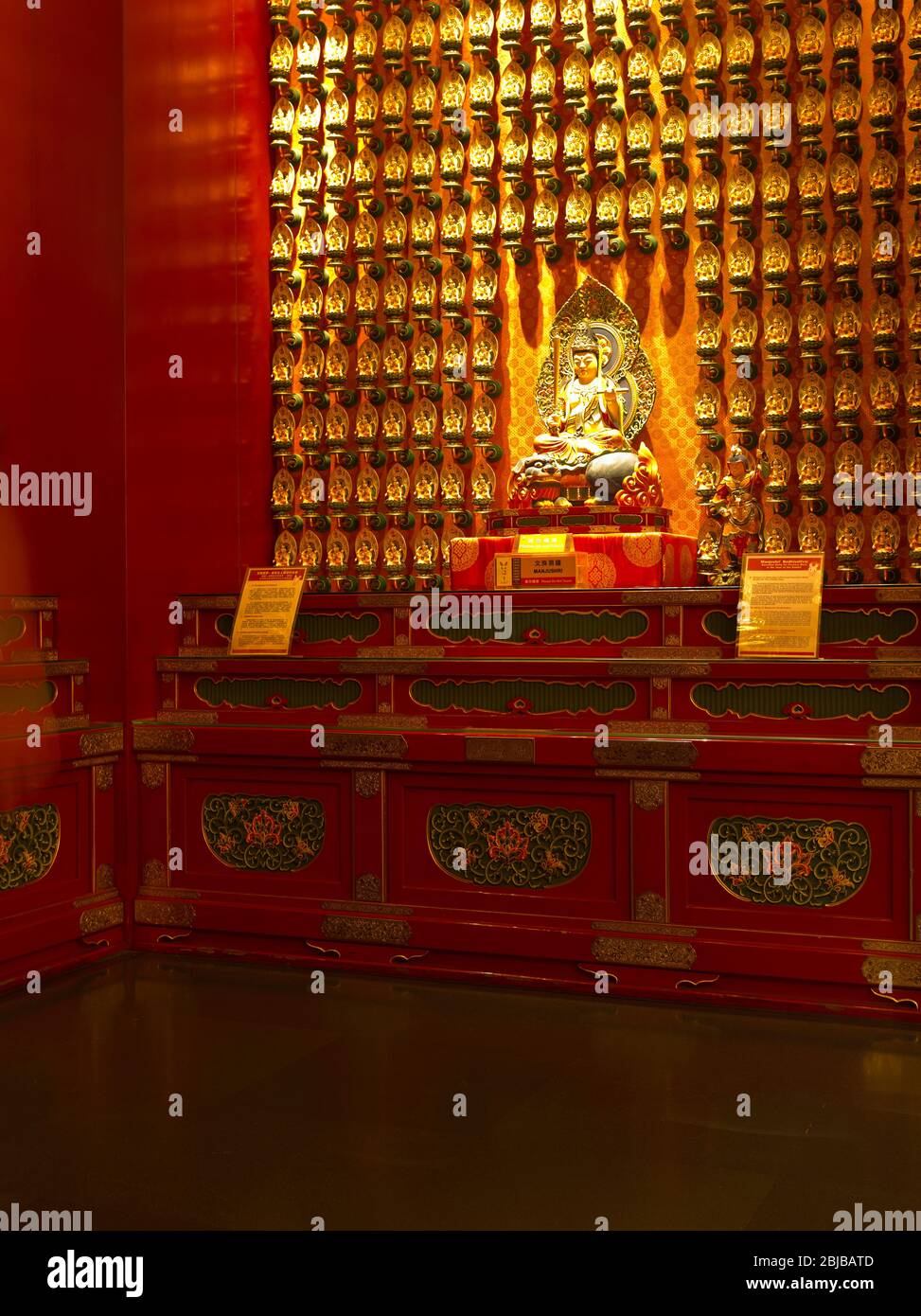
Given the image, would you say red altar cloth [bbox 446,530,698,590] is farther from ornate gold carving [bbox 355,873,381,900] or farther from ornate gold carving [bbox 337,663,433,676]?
ornate gold carving [bbox 355,873,381,900]

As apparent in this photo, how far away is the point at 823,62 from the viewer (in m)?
4.59

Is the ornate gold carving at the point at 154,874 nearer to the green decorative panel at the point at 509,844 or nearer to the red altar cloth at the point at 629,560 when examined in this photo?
the green decorative panel at the point at 509,844

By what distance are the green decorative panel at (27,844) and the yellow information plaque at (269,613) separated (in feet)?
2.52

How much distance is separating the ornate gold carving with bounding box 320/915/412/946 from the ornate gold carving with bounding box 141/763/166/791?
73 cm

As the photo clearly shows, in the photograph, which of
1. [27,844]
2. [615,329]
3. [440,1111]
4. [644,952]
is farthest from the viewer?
[615,329]

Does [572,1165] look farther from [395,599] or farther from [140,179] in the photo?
[140,179]

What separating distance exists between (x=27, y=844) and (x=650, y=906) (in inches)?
68.8

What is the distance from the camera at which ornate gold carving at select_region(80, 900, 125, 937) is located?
391cm

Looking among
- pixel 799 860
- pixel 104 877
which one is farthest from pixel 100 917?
pixel 799 860

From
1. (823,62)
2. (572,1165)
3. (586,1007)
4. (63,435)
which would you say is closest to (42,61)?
(63,435)

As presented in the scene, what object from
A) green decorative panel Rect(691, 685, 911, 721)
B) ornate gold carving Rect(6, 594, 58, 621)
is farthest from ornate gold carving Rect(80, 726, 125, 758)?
green decorative panel Rect(691, 685, 911, 721)

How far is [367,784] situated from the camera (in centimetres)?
382

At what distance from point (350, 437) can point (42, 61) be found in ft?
5.84

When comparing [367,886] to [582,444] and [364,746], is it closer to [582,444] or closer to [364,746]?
[364,746]
